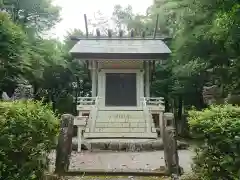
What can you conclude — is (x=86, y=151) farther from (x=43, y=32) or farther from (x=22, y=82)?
(x=43, y=32)

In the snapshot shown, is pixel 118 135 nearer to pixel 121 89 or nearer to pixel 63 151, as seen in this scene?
pixel 63 151

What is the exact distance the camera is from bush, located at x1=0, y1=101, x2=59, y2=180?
13.7 ft

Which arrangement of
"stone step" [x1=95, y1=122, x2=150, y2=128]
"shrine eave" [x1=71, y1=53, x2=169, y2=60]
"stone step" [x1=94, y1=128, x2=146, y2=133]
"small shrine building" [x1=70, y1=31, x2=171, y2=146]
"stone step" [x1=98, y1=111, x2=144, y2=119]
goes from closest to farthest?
1. "stone step" [x1=94, y1=128, x2=146, y2=133]
2. "small shrine building" [x1=70, y1=31, x2=171, y2=146]
3. "stone step" [x1=95, y1=122, x2=150, y2=128]
4. "stone step" [x1=98, y1=111, x2=144, y2=119]
5. "shrine eave" [x1=71, y1=53, x2=169, y2=60]

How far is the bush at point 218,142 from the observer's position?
4.17 metres

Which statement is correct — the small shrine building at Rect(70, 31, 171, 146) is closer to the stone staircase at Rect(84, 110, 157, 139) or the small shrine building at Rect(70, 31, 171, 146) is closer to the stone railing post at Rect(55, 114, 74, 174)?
the stone staircase at Rect(84, 110, 157, 139)

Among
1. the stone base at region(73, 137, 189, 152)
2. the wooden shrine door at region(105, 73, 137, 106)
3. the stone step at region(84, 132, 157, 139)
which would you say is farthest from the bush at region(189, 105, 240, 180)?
the wooden shrine door at region(105, 73, 137, 106)

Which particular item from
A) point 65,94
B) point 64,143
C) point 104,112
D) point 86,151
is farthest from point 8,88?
point 64,143

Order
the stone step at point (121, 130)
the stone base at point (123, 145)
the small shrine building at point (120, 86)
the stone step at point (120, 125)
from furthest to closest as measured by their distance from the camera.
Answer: the stone step at point (120, 125) < the small shrine building at point (120, 86) < the stone step at point (121, 130) < the stone base at point (123, 145)

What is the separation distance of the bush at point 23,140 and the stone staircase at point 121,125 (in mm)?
8026

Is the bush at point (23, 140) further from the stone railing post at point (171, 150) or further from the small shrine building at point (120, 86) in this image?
the small shrine building at point (120, 86)

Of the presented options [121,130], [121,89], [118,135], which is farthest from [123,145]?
[121,89]

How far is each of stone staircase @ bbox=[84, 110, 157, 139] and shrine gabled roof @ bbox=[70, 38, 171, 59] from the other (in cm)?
340

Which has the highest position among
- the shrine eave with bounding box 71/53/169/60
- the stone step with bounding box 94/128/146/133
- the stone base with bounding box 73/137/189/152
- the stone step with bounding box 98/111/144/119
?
the shrine eave with bounding box 71/53/169/60

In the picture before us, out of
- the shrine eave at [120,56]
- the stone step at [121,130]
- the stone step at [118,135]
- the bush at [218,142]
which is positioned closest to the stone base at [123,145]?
the stone step at [118,135]
